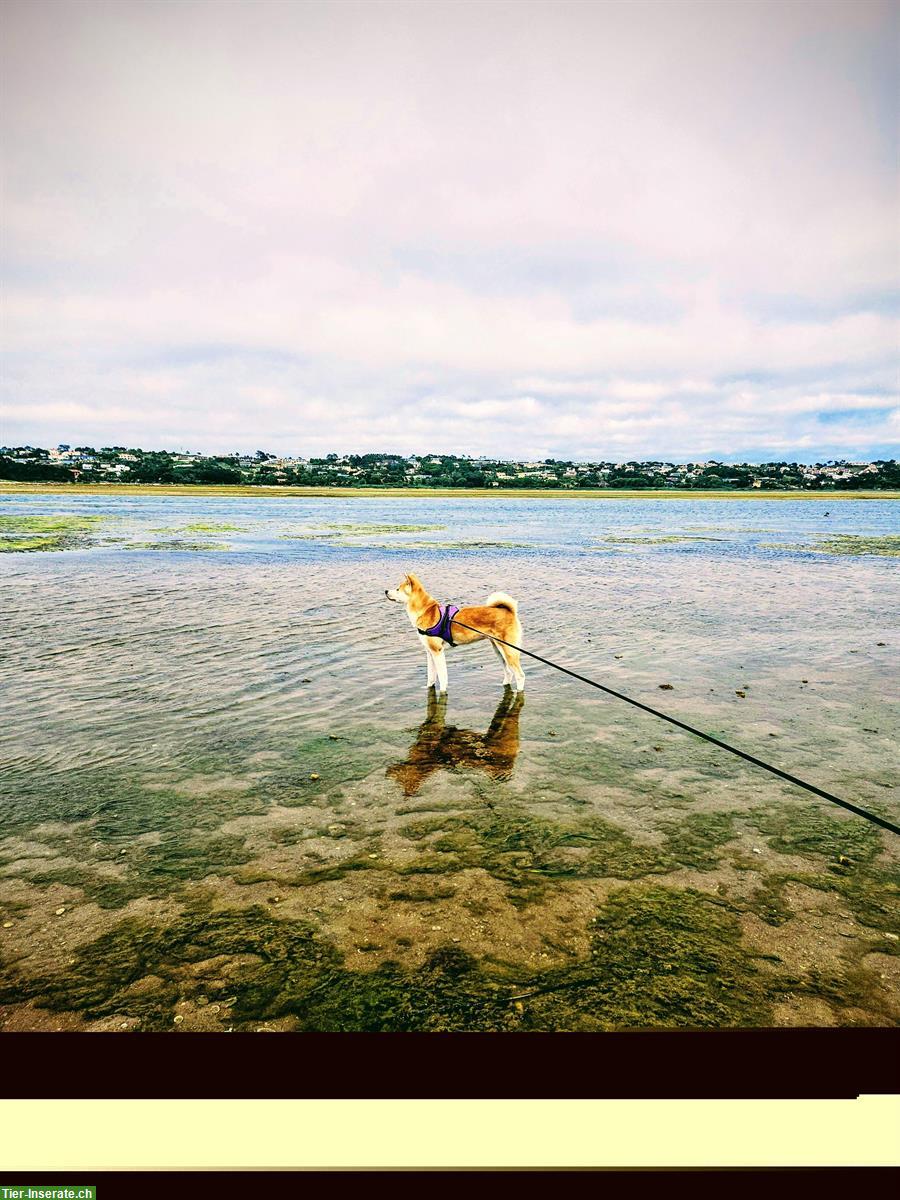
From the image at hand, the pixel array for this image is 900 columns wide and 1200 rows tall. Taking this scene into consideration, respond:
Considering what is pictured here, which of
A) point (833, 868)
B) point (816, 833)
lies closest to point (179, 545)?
point (816, 833)

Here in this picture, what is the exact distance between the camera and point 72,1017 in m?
3.37

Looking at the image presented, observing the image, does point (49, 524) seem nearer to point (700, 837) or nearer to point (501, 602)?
point (501, 602)

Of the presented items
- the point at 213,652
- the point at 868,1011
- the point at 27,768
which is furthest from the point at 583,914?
the point at 213,652

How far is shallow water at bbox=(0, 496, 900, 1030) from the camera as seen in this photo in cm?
359

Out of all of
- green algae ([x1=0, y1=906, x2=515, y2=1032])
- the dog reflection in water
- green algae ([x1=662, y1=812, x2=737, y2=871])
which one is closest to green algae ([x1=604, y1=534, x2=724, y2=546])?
the dog reflection in water

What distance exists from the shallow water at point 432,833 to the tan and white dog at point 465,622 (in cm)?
44

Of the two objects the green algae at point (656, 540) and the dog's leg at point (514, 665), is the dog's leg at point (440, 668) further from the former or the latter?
the green algae at point (656, 540)

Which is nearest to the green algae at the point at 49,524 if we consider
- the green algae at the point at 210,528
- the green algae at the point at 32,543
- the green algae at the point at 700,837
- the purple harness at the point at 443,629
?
the green algae at the point at 32,543

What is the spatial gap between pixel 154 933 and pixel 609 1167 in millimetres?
3442

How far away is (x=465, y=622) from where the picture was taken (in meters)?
9.41

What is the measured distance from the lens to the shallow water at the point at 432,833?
141 inches

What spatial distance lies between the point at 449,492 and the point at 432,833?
459 ft

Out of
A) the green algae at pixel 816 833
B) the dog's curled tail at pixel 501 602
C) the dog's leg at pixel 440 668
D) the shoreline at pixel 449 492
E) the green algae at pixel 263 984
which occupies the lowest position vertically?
the green algae at pixel 816 833

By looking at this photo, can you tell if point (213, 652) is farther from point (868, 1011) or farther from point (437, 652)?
point (868, 1011)
